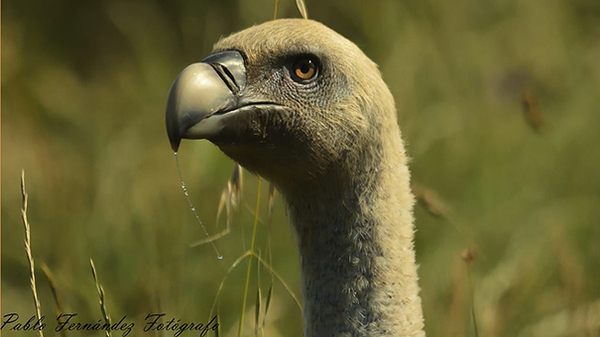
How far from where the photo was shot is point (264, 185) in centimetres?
559

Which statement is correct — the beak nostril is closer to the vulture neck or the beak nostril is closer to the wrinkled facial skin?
the wrinkled facial skin

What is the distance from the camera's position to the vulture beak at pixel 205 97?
2650 mm

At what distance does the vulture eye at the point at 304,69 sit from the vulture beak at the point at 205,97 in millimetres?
124

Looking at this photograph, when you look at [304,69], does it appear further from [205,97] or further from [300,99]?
[205,97]

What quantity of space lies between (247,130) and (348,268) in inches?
16.1

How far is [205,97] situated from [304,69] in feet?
0.97

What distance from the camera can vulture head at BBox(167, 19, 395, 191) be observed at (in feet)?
9.27

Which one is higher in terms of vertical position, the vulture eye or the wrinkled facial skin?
the vulture eye

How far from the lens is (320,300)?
9.39 feet
